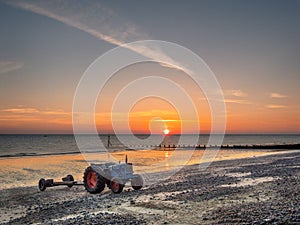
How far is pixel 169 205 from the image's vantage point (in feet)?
50.8

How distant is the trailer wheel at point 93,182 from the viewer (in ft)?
68.5

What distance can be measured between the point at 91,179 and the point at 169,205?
848cm

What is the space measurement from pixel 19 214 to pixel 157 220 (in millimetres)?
8357

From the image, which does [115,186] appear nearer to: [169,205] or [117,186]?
[117,186]

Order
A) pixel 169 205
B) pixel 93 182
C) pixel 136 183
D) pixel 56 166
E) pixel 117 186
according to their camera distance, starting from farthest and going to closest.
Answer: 1. pixel 56 166
2. pixel 93 182
3. pixel 136 183
4. pixel 117 186
5. pixel 169 205

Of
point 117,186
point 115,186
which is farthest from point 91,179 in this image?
point 117,186

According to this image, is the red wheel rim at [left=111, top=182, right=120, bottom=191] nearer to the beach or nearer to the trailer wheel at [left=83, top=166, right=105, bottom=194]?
the beach

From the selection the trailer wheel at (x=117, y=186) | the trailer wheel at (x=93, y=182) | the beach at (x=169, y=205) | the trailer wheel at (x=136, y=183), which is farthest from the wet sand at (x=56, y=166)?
the trailer wheel at (x=117, y=186)

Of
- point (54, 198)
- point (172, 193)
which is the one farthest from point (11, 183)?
point (172, 193)

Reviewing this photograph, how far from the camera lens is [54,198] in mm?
20578

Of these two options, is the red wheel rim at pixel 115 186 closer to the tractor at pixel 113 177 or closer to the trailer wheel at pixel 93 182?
the tractor at pixel 113 177

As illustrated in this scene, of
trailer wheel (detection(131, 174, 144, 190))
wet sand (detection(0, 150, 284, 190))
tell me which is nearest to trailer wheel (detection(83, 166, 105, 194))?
trailer wheel (detection(131, 174, 144, 190))

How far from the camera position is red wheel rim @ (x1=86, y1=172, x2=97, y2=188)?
2174 cm

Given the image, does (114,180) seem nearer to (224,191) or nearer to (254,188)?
(224,191)
